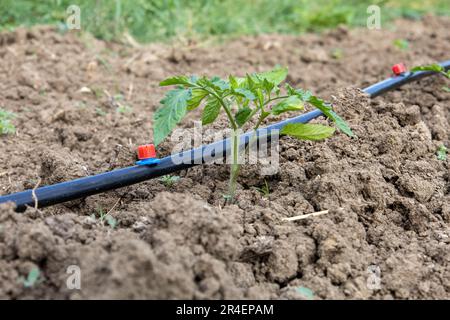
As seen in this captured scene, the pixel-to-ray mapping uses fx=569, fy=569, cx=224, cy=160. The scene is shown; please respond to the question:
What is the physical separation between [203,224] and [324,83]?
7.95 feet

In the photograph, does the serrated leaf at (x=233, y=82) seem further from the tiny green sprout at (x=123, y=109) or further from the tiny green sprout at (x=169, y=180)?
the tiny green sprout at (x=123, y=109)

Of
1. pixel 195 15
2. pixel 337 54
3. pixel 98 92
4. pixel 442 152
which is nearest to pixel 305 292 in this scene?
pixel 442 152

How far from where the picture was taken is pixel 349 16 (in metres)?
5.44

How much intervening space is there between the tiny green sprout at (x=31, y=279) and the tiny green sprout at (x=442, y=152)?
186 cm

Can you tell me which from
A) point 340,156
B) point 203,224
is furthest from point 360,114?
point 203,224

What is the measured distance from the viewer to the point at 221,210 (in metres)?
2.06

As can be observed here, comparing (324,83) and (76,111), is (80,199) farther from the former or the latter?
(324,83)

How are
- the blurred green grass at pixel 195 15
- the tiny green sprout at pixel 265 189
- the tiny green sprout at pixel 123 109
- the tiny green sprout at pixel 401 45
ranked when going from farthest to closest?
the tiny green sprout at pixel 401 45
the blurred green grass at pixel 195 15
the tiny green sprout at pixel 123 109
the tiny green sprout at pixel 265 189

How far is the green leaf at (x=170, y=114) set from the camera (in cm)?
192

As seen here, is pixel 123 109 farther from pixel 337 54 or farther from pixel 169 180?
pixel 337 54

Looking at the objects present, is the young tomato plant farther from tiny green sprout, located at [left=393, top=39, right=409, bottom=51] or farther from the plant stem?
tiny green sprout, located at [left=393, top=39, right=409, bottom=51]

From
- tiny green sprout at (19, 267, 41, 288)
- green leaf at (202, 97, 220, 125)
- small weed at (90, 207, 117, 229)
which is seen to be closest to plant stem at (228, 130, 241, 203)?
green leaf at (202, 97, 220, 125)

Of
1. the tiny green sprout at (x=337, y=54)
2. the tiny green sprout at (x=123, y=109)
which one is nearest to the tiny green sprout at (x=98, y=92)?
the tiny green sprout at (x=123, y=109)

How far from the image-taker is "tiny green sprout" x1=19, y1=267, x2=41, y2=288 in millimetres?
1671
